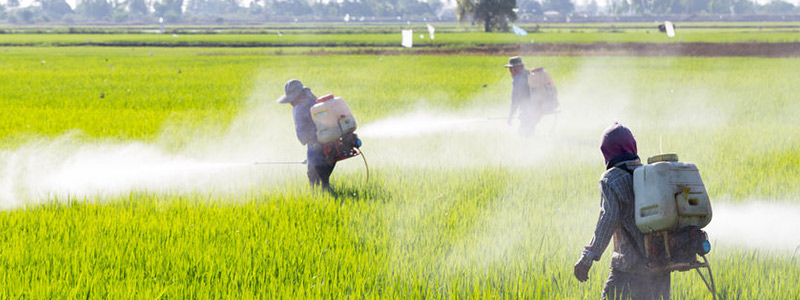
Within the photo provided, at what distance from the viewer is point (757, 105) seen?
54.3ft

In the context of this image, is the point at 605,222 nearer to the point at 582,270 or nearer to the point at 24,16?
the point at 582,270

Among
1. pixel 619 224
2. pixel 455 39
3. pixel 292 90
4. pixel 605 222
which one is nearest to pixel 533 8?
pixel 455 39

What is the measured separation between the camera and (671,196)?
3275 millimetres

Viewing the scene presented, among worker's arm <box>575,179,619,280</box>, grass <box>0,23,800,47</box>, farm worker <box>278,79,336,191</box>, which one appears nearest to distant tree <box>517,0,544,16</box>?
grass <box>0,23,800,47</box>

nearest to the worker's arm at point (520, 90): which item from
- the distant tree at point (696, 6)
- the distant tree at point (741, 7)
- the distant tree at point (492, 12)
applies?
the distant tree at point (492, 12)

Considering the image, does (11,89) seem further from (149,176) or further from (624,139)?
(624,139)

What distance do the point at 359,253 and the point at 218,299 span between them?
120 centimetres

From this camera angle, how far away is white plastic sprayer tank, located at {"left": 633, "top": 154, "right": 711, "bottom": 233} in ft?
10.8

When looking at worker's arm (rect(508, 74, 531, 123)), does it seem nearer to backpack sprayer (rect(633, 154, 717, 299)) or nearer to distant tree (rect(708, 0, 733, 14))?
backpack sprayer (rect(633, 154, 717, 299))

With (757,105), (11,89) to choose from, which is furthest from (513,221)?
(11,89)

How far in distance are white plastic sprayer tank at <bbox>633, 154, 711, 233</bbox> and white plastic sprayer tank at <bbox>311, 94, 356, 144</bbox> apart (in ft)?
12.3

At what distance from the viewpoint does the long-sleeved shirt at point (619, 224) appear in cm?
355

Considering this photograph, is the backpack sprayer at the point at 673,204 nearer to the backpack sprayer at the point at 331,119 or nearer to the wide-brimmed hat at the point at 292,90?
the backpack sprayer at the point at 331,119

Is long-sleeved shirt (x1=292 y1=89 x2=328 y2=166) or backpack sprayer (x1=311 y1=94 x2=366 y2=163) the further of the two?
long-sleeved shirt (x1=292 y1=89 x2=328 y2=166)
